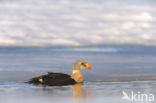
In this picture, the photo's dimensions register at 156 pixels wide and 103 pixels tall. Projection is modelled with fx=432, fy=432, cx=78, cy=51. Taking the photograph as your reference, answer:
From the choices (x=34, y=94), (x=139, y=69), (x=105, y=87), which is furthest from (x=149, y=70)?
(x=34, y=94)

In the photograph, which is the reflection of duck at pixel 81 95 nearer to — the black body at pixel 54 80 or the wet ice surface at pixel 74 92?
the wet ice surface at pixel 74 92

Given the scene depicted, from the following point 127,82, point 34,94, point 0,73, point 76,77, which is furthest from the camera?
point 0,73

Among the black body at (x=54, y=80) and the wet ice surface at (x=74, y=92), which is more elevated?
the black body at (x=54, y=80)

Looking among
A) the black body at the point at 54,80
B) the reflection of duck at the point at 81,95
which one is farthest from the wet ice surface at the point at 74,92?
the black body at the point at 54,80

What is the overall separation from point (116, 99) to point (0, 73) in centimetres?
708

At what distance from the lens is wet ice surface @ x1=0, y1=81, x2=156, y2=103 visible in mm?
9578

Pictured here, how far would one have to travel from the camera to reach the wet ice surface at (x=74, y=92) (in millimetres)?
9578

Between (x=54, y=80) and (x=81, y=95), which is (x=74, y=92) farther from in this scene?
(x=54, y=80)

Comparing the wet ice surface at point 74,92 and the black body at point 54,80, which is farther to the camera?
the black body at point 54,80

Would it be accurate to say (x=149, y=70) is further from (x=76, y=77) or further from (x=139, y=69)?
(x=76, y=77)

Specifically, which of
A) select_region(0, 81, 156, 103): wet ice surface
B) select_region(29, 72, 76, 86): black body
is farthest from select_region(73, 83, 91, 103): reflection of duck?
select_region(29, 72, 76, 86): black body

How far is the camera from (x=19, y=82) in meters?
13.3

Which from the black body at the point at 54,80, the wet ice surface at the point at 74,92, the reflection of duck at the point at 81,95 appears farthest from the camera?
the black body at the point at 54,80

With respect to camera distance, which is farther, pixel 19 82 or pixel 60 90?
pixel 19 82
